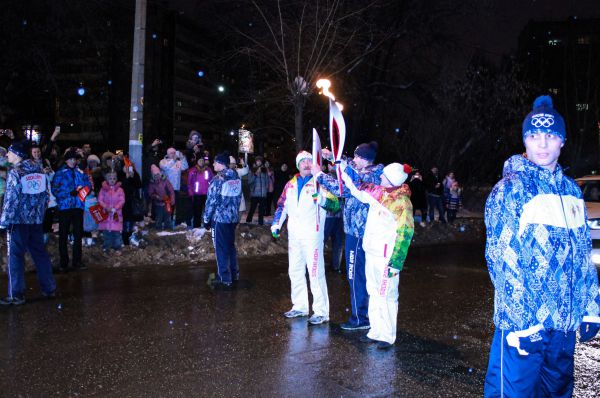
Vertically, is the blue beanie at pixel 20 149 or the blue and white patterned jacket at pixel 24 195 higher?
the blue beanie at pixel 20 149

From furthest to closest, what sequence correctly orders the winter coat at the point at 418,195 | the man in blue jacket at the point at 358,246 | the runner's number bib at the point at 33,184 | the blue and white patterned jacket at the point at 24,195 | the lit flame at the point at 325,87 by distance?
the winter coat at the point at 418,195, the runner's number bib at the point at 33,184, the blue and white patterned jacket at the point at 24,195, the man in blue jacket at the point at 358,246, the lit flame at the point at 325,87

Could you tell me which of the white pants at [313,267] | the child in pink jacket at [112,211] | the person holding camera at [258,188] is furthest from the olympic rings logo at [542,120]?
the person holding camera at [258,188]

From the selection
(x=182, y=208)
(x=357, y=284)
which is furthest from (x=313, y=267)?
(x=182, y=208)

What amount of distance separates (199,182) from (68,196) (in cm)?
461

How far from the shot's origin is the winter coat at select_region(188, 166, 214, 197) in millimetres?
14750

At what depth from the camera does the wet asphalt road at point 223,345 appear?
517 cm

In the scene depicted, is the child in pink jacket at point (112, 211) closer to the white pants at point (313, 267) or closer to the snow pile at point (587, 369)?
the white pants at point (313, 267)

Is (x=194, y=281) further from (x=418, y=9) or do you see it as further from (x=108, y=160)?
(x=418, y=9)

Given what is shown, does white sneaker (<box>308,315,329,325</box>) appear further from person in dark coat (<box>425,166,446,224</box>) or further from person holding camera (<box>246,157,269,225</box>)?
person in dark coat (<box>425,166,446,224</box>)

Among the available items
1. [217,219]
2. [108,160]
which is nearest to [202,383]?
[217,219]

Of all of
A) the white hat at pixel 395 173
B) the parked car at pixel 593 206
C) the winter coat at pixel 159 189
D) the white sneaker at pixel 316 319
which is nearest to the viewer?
the white hat at pixel 395 173

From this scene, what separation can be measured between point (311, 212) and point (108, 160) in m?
7.24

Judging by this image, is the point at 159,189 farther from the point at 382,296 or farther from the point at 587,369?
the point at 587,369

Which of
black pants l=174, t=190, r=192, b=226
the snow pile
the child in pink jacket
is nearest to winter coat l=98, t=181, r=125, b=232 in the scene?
the child in pink jacket
